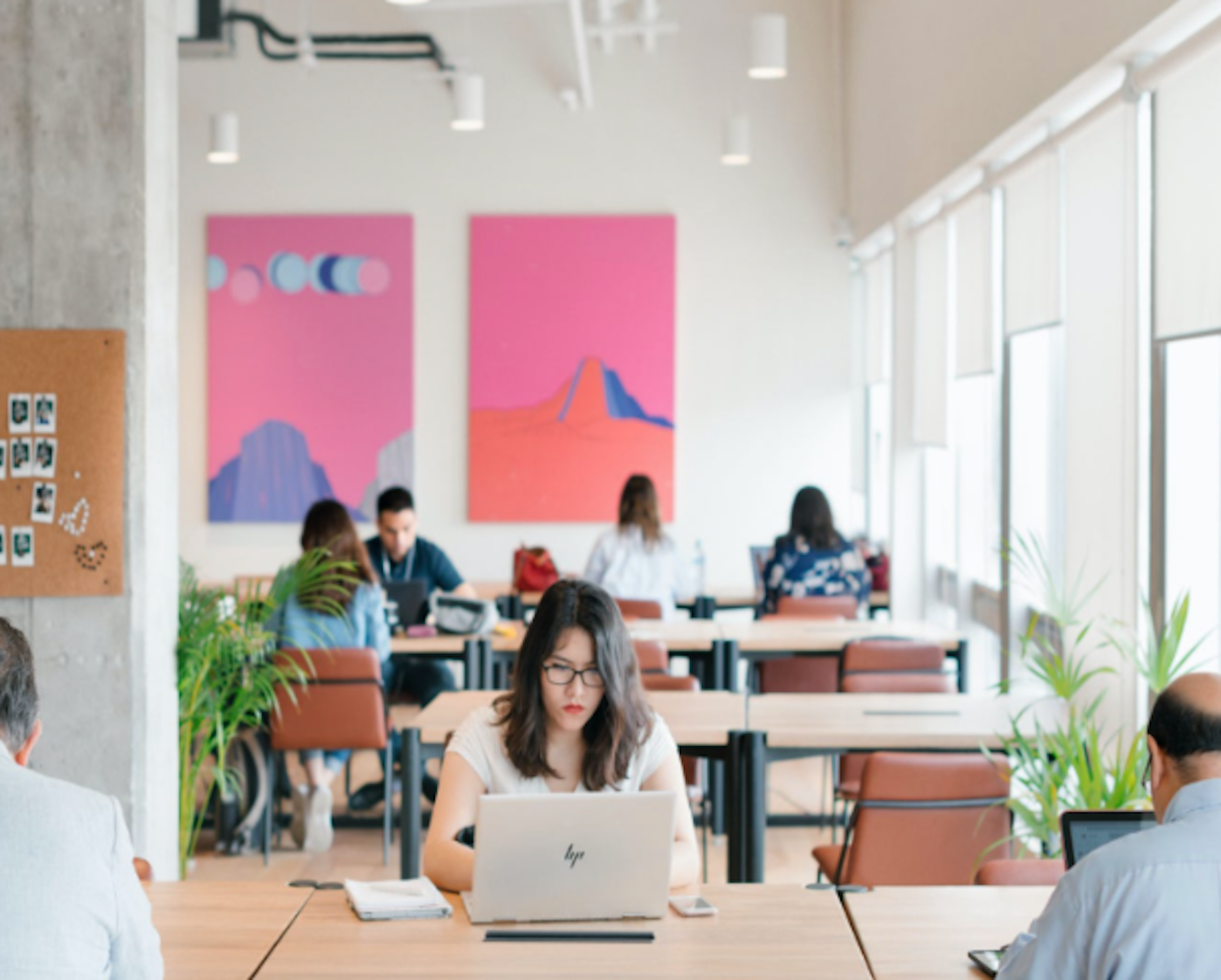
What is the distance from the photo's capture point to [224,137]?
9812 mm

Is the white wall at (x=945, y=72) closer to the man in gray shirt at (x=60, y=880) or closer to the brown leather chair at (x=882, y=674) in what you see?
the brown leather chair at (x=882, y=674)

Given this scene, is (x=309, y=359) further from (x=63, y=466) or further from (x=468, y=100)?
(x=63, y=466)

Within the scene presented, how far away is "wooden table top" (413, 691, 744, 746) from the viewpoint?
4742mm

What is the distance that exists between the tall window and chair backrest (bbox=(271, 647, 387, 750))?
293 centimetres

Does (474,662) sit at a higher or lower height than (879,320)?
lower

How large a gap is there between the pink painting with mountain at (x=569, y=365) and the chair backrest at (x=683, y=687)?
202 inches

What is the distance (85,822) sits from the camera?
2168mm

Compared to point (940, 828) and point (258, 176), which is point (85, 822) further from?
point (258, 176)

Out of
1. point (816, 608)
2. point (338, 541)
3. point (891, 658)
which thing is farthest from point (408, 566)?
point (891, 658)

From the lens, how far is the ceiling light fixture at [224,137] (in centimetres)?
980

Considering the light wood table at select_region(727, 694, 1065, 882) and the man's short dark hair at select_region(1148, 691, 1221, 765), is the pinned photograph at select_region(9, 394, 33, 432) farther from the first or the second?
the man's short dark hair at select_region(1148, 691, 1221, 765)

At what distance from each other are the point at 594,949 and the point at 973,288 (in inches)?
224

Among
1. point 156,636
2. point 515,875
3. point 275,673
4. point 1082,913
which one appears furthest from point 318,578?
point 1082,913

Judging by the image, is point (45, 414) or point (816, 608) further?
point (816, 608)
